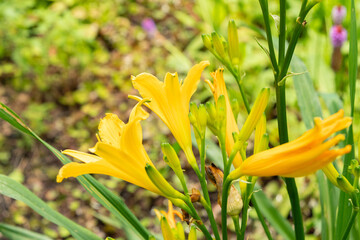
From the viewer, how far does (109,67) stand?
2.83 metres

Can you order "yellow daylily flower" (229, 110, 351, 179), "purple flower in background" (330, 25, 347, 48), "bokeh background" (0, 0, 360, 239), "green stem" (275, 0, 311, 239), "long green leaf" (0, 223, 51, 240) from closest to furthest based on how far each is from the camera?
"yellow daylily flower" (229, 110, 351, 179), "green stem" (275, 0, 311, 239), "long green leaf" (0, 223, 51, 240), "purple flower in background" (330, 25, 347, 48), "bokeh background" (0, 0, 360, 239)

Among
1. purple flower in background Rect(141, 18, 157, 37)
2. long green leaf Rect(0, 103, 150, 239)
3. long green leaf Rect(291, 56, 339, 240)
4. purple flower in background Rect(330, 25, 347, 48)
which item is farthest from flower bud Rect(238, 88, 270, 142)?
purple flower in background Rect(141, 18, 157, 37)

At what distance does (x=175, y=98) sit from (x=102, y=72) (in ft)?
7.04

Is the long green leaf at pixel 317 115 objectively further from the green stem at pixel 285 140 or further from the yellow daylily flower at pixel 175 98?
the yellow daylily flower at pixel 175 98

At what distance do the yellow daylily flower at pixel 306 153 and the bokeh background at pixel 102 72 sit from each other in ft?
4.60

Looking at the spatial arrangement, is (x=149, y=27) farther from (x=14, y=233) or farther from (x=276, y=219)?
(x=14, y=233)

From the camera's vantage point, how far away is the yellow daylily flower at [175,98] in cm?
71

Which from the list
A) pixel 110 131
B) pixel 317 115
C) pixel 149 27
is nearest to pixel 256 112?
pixel 110 131

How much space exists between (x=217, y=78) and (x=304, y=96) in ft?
1.63

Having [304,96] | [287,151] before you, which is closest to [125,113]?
[304,96]

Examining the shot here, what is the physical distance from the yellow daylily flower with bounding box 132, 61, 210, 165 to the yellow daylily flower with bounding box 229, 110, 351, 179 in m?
0.15

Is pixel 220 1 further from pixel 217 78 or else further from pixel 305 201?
pixel 217 78

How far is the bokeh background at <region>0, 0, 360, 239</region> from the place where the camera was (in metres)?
2.15

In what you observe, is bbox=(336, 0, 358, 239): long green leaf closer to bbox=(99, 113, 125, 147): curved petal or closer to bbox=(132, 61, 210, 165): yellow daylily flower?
bbox=(132, 61, 210, 165): yellow daylily flower
